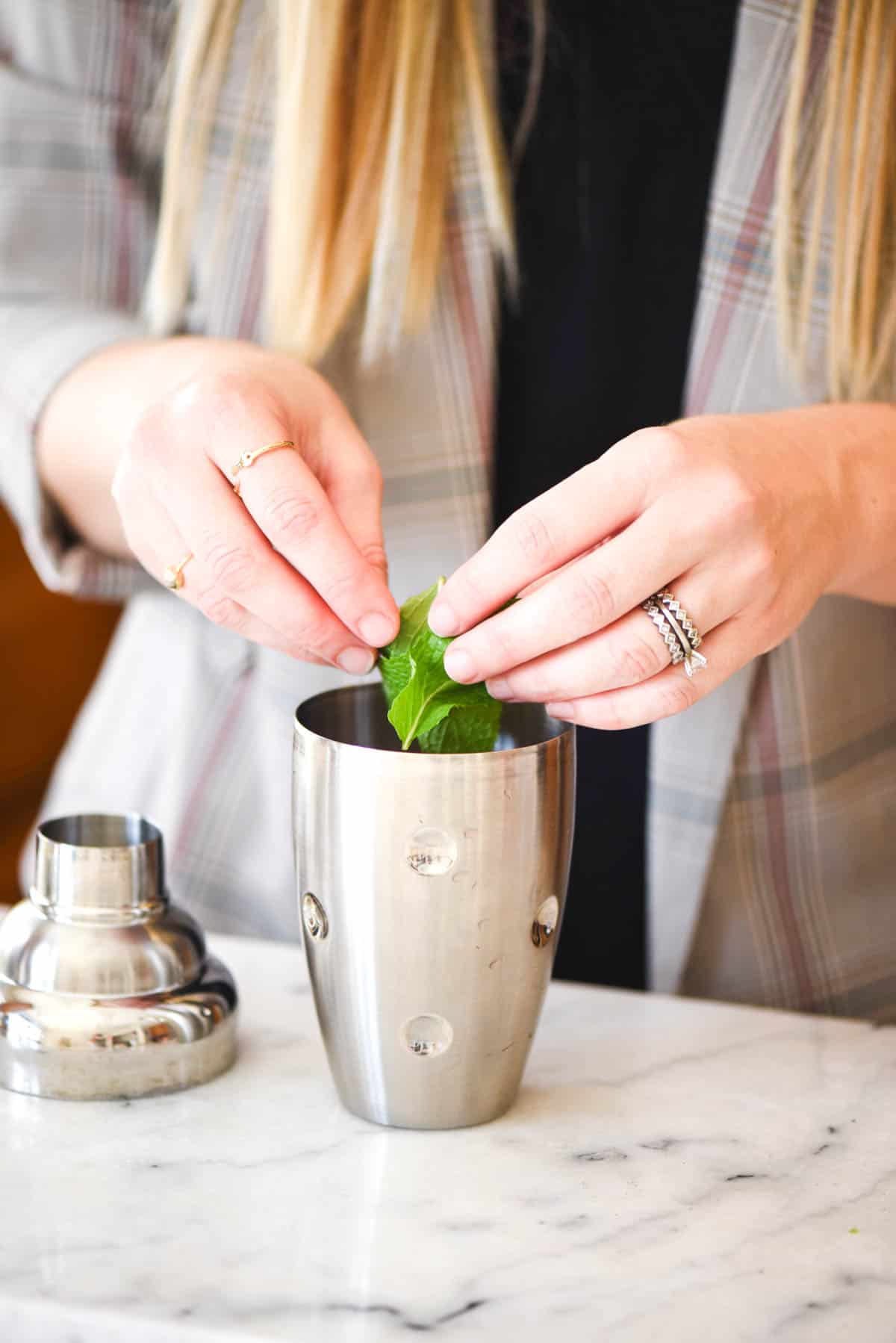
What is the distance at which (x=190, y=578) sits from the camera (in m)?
0.65

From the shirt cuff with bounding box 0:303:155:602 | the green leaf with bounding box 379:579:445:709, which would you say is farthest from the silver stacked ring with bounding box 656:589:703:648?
the shirt cuff with bounding box 0:303:155:602

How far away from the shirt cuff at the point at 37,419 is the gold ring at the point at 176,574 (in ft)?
0.72

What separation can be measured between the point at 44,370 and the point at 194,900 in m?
0.41

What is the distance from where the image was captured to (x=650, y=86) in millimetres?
943

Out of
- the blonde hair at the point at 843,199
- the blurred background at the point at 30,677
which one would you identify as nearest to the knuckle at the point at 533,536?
the blonde hair at the point at 843,199

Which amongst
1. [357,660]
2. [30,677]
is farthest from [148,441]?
[30,677]

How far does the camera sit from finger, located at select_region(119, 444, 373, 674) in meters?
0.62

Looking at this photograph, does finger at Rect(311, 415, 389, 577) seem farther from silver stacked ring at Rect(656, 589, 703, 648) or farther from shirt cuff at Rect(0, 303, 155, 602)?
shirt cuff at Rect(0, 303, 155, 602)

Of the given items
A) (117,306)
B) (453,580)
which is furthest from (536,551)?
(117,306)

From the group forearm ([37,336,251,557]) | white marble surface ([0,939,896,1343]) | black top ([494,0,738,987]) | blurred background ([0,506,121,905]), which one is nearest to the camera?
white marble surface ([0,939,896,1343])

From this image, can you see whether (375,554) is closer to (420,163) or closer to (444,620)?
(444,620)

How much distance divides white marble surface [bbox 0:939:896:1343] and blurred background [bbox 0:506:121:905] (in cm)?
Answer: 183

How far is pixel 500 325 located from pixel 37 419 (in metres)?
0.34

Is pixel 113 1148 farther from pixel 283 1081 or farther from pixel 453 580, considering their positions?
pixel 453 580
